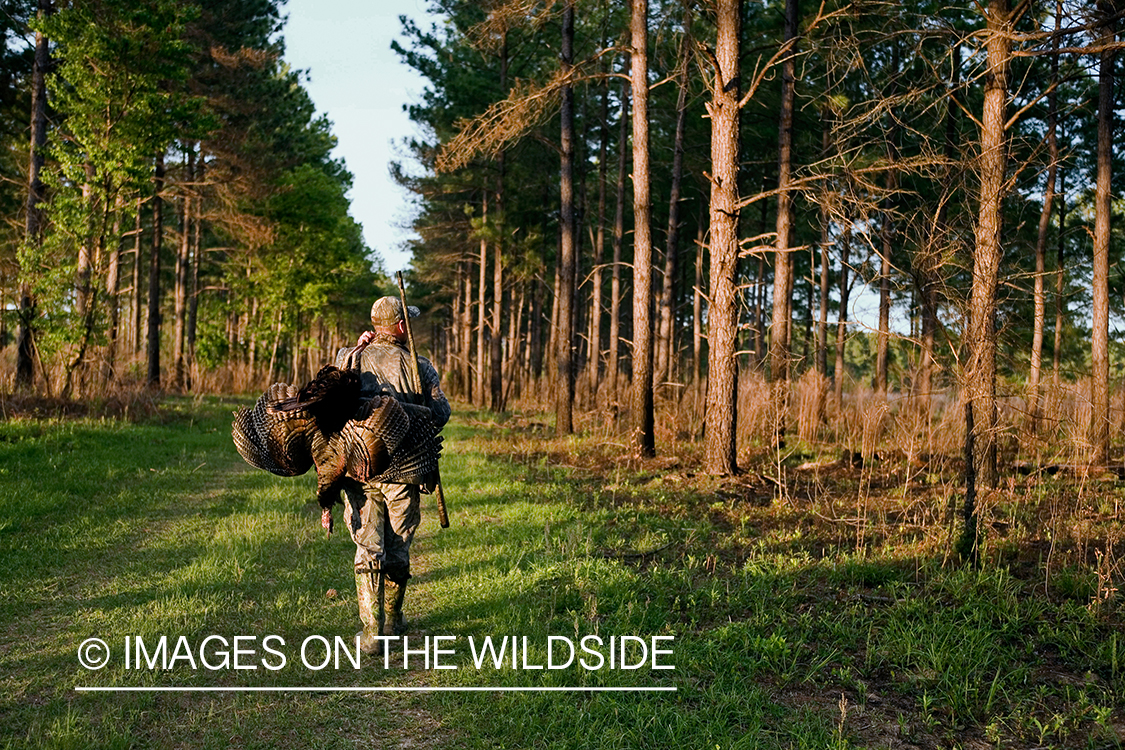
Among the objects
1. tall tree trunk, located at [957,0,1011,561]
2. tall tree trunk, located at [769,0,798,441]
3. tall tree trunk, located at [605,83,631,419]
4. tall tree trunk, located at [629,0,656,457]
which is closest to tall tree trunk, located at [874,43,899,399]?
tall tree trunk, located at [957,0,1011,561]

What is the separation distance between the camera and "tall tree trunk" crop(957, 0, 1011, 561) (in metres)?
6.06

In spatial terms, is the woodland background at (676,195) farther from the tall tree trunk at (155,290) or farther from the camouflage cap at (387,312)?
the camouflage cap at (387,312)

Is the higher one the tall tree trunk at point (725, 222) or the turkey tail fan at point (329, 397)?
the tall tree trunk at point (725, 222)

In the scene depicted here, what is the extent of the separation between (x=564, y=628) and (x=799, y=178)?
6125 millimetres

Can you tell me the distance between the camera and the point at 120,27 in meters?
14.6

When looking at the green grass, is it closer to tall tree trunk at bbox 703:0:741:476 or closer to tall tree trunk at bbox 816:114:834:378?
tall tree trunk at bbox 703:0:741:476

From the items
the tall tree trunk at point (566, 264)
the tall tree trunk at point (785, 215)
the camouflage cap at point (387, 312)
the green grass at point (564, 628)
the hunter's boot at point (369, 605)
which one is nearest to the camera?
the green grass at point (564, 628)

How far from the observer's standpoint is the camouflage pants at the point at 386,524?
16.0 ft

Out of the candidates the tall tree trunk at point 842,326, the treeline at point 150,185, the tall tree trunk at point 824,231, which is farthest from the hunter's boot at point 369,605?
the treeline at point 150,185

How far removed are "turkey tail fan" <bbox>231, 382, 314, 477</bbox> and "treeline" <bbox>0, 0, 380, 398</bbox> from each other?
38.3ft

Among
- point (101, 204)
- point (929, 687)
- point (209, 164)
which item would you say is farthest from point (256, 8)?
point (929, 687)

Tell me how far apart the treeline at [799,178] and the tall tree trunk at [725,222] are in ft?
0.09

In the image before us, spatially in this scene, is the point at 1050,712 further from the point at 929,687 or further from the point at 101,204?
the point at 101,204

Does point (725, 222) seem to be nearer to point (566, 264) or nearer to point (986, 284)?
point (986, 284)
